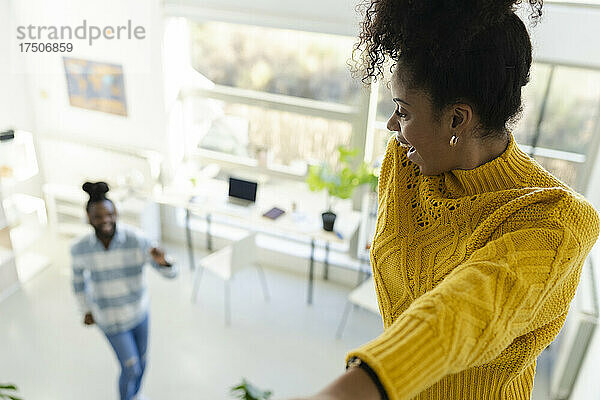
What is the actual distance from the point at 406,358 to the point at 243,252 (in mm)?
3498

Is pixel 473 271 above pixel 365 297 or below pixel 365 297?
above

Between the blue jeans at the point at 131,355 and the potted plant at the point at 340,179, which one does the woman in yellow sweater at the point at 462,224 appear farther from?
the potted plant at the point at 340,179

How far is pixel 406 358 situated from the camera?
513 mm

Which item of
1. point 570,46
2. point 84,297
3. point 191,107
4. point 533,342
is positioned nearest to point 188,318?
point 84,297

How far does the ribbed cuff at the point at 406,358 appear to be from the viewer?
19.7 inches

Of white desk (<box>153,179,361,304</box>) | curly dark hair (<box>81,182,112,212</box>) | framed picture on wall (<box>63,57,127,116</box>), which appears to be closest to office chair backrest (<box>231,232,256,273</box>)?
white desk (<box>153,179,361,304</box>)

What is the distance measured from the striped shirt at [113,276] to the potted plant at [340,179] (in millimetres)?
1276

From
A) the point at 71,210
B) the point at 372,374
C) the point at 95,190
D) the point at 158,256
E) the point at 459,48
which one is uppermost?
the point at 459,48

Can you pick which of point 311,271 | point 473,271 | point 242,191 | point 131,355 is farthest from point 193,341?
point 473,271

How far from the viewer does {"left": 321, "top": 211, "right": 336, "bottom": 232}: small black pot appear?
392cm

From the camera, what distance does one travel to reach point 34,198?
15.3 ft

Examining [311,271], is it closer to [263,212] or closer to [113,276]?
[263,212]

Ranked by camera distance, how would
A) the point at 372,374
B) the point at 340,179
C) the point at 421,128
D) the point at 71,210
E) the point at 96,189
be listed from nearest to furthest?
the point at 372,374 → the point at 421,128 → the point at 96,189 → the point at 340,179 → the point at 71,210

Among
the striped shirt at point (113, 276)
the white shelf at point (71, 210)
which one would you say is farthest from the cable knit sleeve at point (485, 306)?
the white shelf at point (71, 210)
